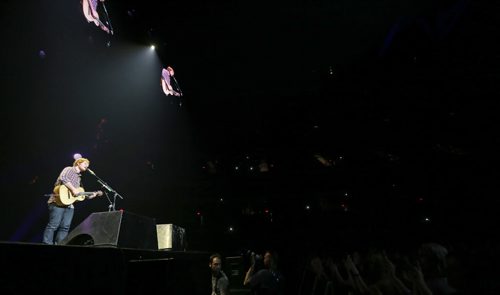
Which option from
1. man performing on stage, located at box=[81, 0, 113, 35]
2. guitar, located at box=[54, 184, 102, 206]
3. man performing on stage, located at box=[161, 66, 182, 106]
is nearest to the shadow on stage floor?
guitar, located at box=[54, 184, 102, 206]

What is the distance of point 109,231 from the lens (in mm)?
3309

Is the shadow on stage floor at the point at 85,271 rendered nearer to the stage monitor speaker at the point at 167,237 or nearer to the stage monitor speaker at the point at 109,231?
the stage monitor speaker at the point at 109,231

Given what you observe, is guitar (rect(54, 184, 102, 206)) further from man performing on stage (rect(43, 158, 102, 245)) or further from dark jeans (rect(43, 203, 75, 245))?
dark jeans (rect(43, 203, 75, 245))

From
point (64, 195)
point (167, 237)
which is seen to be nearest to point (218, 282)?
point (167, 237)

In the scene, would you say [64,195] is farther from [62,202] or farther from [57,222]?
[57,222]

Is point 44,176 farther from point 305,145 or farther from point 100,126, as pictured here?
point 305,145

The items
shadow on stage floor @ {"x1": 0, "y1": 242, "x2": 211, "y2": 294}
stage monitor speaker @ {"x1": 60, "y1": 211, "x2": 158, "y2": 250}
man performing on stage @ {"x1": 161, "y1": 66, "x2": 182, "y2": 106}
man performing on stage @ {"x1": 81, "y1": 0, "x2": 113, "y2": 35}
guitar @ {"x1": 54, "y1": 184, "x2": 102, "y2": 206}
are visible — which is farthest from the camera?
man performing on stage @ {"x1": 161, "y1": 66, "x2": 182, "y2": 106}

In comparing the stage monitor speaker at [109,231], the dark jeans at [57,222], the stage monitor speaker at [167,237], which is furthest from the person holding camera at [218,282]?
the dark jeans at [57,222]

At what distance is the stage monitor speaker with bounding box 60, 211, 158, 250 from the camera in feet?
10.8

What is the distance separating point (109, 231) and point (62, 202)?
2218 mm

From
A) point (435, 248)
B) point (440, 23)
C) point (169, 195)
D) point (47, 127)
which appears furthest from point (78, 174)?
point (440, 23)

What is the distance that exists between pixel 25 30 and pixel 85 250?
6.73 m

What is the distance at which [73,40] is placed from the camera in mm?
7695

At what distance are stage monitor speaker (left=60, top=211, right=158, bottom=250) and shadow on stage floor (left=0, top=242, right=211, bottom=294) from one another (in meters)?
0.58
